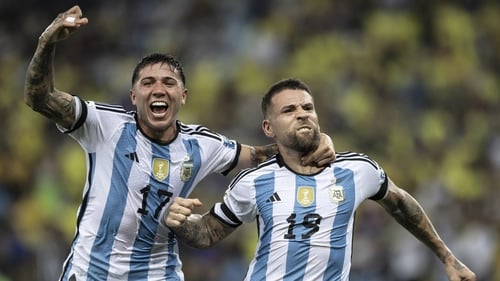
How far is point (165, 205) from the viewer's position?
674cm

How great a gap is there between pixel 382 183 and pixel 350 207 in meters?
0.32

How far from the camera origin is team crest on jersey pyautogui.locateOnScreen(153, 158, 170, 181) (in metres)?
6.74

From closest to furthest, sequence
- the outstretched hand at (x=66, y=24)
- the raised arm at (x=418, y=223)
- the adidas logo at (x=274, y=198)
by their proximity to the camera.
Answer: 1. the outstretched hand at (x=66, y=24)
2. the adidas logo at (x=274, y=198)
3. the raised arm at (x=418, y=223)

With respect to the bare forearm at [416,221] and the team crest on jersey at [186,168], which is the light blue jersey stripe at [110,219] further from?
the bare forearm at [416,221]

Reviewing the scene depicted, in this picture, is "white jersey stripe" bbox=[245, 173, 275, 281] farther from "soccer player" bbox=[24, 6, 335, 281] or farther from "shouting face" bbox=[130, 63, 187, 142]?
"shouting face" bbox=[130, 63, 187, 142]

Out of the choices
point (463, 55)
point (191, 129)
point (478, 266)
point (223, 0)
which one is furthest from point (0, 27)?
point (191, 129)

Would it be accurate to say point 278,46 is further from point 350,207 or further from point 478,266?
point 350,207

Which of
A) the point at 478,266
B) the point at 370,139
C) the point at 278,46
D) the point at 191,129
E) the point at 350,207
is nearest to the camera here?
the point at 350,207

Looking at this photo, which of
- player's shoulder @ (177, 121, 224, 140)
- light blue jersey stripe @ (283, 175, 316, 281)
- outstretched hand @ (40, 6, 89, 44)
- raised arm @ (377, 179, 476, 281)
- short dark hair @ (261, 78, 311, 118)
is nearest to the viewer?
outstretched hand @ (40, 6, 89, 44)

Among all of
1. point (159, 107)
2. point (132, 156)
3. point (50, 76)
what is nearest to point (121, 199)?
point (132, 156)

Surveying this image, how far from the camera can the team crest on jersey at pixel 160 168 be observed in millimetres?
6742

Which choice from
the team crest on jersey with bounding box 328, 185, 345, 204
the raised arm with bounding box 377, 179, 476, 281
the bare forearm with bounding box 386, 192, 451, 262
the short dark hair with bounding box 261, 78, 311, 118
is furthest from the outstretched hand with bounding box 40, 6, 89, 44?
the bare forearm with bounding box 386, 192, 451, 262

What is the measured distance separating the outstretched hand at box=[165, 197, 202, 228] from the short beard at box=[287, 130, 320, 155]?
68cm

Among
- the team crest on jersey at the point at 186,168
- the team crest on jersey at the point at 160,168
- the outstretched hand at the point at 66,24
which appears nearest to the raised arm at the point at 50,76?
the outstretched hand at the point at 66,24
